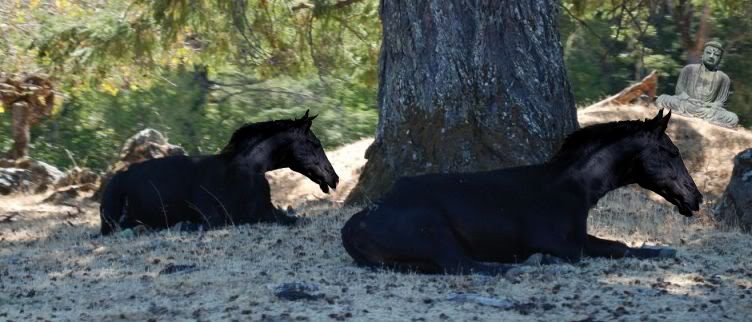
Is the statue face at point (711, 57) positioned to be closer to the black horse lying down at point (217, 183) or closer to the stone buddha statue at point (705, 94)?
the stone buddha statue at point (705, 94)

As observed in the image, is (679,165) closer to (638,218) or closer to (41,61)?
(638,218)

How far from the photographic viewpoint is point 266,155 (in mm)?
13109

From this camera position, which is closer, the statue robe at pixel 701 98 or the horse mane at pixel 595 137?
the horse mane at pixel 595 137

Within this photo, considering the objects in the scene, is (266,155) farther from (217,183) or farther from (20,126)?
(20,126)

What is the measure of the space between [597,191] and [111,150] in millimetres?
22141

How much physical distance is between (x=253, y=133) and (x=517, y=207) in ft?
14.5

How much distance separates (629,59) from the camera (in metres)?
32.1

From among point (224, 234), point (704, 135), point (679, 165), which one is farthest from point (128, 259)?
point (704, 135)

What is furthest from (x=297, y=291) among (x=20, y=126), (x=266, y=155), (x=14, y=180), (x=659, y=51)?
(x=659, y=51)

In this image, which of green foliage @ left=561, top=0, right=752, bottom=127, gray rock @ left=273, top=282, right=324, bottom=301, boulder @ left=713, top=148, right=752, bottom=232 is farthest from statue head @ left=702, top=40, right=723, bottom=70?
gray rock @ left=273, top=282, right=324, bottom=301

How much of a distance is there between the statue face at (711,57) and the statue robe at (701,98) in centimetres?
12

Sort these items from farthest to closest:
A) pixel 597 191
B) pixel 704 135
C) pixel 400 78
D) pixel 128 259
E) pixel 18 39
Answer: pixel 18 39, pixel 704 135, pixel 400 78, pixel 128 259, pixel 597 191

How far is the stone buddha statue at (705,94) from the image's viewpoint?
911 inches

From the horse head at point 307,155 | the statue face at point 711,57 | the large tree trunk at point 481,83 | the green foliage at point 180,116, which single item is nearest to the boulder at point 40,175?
the horse head at point 307,155
